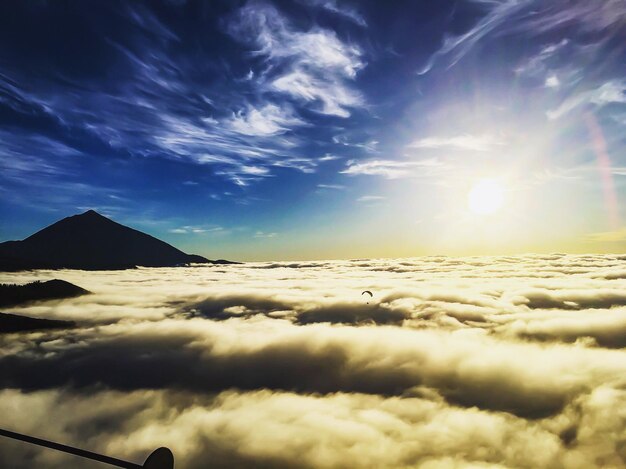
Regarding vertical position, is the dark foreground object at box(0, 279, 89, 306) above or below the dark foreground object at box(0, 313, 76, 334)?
above

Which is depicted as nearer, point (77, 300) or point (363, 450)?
point (363, 450)

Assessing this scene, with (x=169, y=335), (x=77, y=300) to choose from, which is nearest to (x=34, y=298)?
(x=77, y=300)

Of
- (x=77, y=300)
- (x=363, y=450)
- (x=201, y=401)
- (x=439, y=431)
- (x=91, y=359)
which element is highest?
(x=77, y=300)

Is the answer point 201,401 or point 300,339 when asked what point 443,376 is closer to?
point 300,339

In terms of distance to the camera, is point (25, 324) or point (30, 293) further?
point (30, 293)

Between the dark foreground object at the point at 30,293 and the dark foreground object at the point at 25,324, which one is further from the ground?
the dark foreground object at the point at 30,293

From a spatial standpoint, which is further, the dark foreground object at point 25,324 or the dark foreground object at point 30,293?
the dark foreground object at point 30,293

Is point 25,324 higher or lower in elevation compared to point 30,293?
lower

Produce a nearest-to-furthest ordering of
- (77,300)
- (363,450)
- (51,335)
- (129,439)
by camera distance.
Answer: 1. (129,439)
2. (363,450)
3. (51,335)
4. (77,300)
